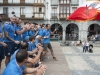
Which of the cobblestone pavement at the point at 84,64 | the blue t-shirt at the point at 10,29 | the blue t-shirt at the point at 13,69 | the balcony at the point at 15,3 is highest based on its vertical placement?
the balcony at the point at 15,3

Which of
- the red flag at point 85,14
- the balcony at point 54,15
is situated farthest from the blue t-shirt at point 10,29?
the balcony at point 54,15

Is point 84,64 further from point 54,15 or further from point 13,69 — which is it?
point 54,15

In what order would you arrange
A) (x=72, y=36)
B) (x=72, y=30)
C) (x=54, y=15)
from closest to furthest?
(x=72, y=36) < (x=54, y=15) < (x=72, y=30)

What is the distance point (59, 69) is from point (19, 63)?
4911mm

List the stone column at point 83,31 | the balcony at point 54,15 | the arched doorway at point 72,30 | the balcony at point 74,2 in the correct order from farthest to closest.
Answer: the arched doorway at point 72,30 → the balcony at point 54,15 → the balcony at point 74,2 → the stone column at point 83,31

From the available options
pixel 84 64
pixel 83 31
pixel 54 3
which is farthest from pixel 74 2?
pixel 84 64

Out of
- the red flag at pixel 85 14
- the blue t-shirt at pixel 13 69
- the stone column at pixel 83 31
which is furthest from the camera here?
the stone column at pixel 83 31

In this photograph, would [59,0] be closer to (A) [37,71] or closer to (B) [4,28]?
(B) [4,28]

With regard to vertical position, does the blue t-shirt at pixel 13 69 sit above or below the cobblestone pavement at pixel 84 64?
above

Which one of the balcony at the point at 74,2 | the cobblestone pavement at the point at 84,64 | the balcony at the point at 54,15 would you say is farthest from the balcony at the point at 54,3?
the cobblestone pavement at the point at 84,64

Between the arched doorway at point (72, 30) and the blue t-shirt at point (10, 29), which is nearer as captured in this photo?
the blue t-shirt at point (10, 29)

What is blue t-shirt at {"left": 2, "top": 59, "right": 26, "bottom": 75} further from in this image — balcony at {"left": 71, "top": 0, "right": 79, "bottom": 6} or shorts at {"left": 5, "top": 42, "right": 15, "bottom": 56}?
balcony at {"left": 71, "top": 0, "right": 79, "bottom": 6}

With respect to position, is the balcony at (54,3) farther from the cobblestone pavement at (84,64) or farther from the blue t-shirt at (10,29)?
the blue t-shirt at (10,29)

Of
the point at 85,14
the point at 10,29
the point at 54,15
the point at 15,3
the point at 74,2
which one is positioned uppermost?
the point at 74,2
